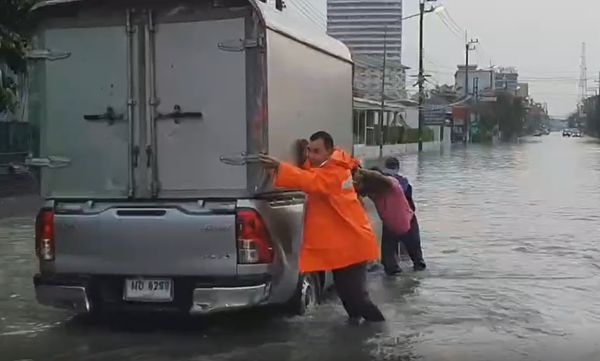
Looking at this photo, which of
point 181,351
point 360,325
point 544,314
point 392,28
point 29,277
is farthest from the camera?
point 392,28

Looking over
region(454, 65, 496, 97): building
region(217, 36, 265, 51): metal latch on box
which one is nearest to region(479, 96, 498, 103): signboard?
region(454, 65, 496, 97): building

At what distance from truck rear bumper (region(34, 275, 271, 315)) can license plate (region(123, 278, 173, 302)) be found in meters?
0.05

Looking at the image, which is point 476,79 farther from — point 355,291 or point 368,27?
point 355,291

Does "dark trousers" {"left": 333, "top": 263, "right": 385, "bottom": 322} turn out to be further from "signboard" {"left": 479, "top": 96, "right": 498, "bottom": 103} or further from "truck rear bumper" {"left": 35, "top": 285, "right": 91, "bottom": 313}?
"signboard" {"left": 479, "top": 96, "right": 498, "bottom": 103}

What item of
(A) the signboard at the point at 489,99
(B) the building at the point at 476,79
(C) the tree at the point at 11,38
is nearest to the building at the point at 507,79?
(B) the building at the point at 476,79

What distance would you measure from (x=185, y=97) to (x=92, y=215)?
3.80 feet

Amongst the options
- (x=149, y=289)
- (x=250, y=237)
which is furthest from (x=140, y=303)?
(x=250, y=237)

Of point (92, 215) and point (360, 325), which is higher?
point (92, 215)

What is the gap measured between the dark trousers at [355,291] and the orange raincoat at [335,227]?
168 mm

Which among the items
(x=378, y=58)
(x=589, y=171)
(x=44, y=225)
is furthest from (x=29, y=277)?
(x=378, y=58)

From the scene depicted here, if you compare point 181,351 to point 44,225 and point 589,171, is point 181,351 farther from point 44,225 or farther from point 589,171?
point 589,171

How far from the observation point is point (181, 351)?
743 centimetres

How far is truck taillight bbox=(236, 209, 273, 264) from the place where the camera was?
24.0ft

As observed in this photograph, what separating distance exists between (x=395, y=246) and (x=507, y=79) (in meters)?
161
